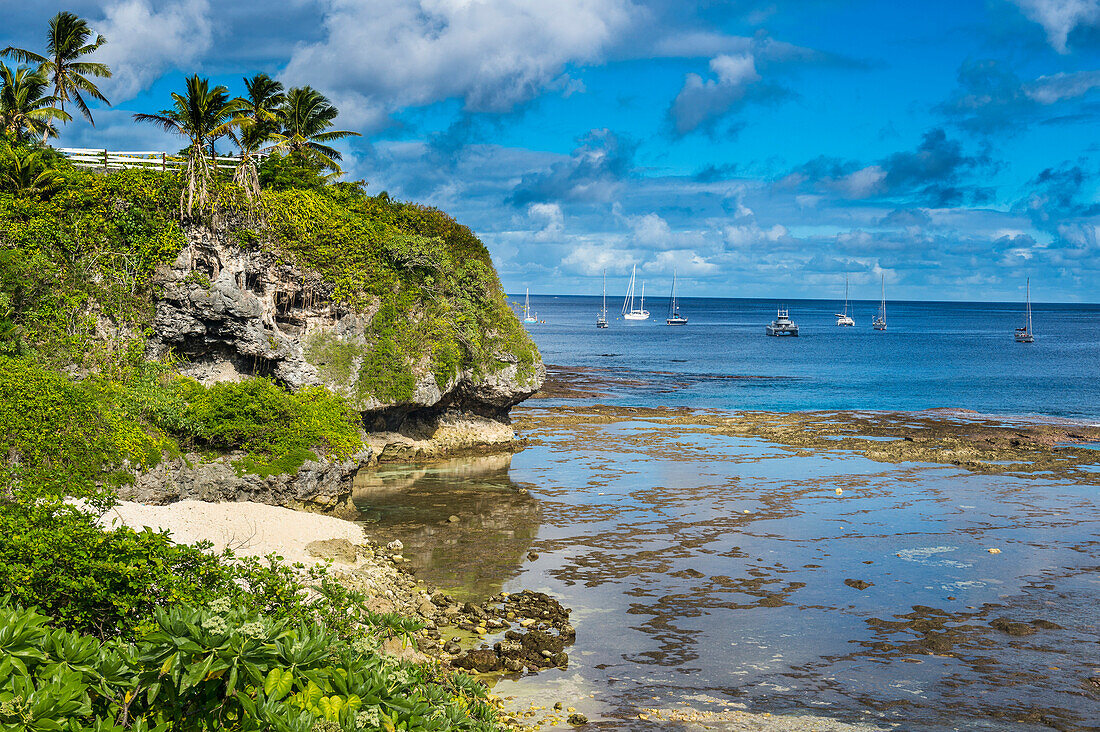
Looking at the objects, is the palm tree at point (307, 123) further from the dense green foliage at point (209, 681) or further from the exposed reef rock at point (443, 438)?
the dense green foliage at point (209, 681)

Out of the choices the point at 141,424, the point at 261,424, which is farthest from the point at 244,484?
the point at 141,424

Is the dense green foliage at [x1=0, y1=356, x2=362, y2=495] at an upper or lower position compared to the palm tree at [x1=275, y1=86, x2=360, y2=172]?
lower

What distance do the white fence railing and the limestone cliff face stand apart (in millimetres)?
4508

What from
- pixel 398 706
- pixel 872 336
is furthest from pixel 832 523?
pixel 872 336

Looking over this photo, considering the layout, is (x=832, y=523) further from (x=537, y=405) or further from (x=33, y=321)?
(x=537, y=405)

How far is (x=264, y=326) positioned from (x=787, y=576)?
1972cm

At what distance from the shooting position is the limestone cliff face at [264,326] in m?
27.3

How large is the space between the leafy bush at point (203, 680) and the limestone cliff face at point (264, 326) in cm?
2286

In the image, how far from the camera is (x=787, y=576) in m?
21.5

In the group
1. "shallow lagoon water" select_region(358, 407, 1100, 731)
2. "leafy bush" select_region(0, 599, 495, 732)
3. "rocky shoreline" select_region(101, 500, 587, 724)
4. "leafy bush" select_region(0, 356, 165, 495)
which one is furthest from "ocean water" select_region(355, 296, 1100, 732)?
"leafy bush" select_region(0, 599, 495, 732)

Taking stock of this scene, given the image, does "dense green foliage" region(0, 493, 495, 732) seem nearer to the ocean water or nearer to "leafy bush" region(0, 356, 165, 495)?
the ocean water

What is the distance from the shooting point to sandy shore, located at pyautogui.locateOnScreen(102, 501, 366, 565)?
1895 centimetres

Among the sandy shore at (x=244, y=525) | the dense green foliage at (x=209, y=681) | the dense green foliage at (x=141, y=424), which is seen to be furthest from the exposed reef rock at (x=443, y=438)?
the dense green foliage at (x=209, y=681)

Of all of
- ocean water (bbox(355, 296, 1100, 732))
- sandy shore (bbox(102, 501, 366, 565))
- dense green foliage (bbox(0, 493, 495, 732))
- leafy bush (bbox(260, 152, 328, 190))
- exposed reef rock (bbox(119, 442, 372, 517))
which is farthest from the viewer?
leafy bush (bbox(260, 152, 328, 190))
